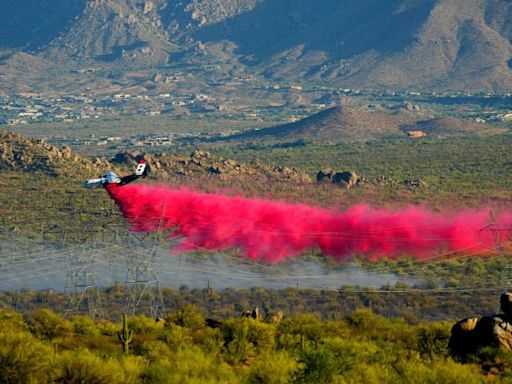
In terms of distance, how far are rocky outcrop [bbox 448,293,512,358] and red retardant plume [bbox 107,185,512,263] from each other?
41.6 m

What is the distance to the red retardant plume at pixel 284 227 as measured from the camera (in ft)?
378

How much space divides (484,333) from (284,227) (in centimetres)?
4958

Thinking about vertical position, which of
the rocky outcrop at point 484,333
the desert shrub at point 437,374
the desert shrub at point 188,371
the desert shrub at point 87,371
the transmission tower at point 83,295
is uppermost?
the desert shrub at point 87,371

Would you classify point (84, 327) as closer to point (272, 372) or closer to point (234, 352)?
point (234, 352)

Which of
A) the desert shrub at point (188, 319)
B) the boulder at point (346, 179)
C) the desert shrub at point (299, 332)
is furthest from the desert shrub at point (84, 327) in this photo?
the boulder at point (346, 179)

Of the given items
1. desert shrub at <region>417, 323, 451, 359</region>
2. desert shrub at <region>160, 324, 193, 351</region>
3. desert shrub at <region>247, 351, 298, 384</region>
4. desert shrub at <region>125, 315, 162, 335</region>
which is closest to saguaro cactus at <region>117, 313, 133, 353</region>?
desert shrub at <region>160, 324, 193, 351</region>

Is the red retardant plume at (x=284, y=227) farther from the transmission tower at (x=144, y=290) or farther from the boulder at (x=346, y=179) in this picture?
the boulder at (x=346, y=179)

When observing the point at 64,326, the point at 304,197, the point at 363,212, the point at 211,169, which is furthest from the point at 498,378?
the point at 211,169

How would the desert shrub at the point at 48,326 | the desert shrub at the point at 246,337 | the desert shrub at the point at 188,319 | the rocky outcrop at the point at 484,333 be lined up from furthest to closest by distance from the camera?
1. the desert shrub at the point at 188,319
2. the desert shrub at the point at 48,326
3. the desert shrub at the point at 246,337
4. the rocky outcrop at the point at 484,333

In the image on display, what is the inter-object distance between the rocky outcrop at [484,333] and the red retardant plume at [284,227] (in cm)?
4157

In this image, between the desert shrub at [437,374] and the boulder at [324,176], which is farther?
the boulder at [324,176]

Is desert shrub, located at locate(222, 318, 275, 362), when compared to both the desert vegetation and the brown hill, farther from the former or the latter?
the brown hill

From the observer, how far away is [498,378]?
64.8 m

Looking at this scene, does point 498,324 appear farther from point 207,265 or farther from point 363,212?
point 207,265
